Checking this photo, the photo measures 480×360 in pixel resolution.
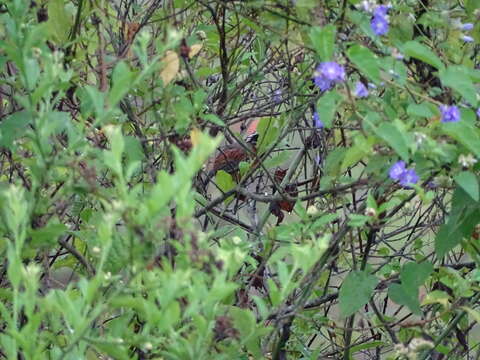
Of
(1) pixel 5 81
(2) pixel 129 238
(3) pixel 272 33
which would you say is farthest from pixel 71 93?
(2) pixel 129 238

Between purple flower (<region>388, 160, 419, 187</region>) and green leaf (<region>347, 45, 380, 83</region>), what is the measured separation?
0.20 metres

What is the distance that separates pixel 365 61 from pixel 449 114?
0.21m

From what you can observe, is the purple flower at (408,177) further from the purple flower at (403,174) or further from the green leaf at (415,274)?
the green leaf at (415,274)

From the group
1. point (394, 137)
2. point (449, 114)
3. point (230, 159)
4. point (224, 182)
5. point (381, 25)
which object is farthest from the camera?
point (230, 159)

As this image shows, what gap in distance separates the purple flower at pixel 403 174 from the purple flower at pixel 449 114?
0.40 ft

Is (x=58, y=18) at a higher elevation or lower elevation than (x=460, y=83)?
higher

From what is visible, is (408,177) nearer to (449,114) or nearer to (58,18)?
(449,114)

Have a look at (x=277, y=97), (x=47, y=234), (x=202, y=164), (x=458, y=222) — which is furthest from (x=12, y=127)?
(x=277, y=97)

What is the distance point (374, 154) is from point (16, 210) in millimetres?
778

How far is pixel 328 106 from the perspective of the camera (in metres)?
1.91

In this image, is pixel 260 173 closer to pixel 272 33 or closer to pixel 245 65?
pixel 245 65

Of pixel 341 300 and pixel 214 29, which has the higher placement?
pixel 214 29

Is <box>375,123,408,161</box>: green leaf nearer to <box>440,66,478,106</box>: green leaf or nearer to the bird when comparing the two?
<box>440,66,478,106</box>: green leaf

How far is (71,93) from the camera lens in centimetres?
261
